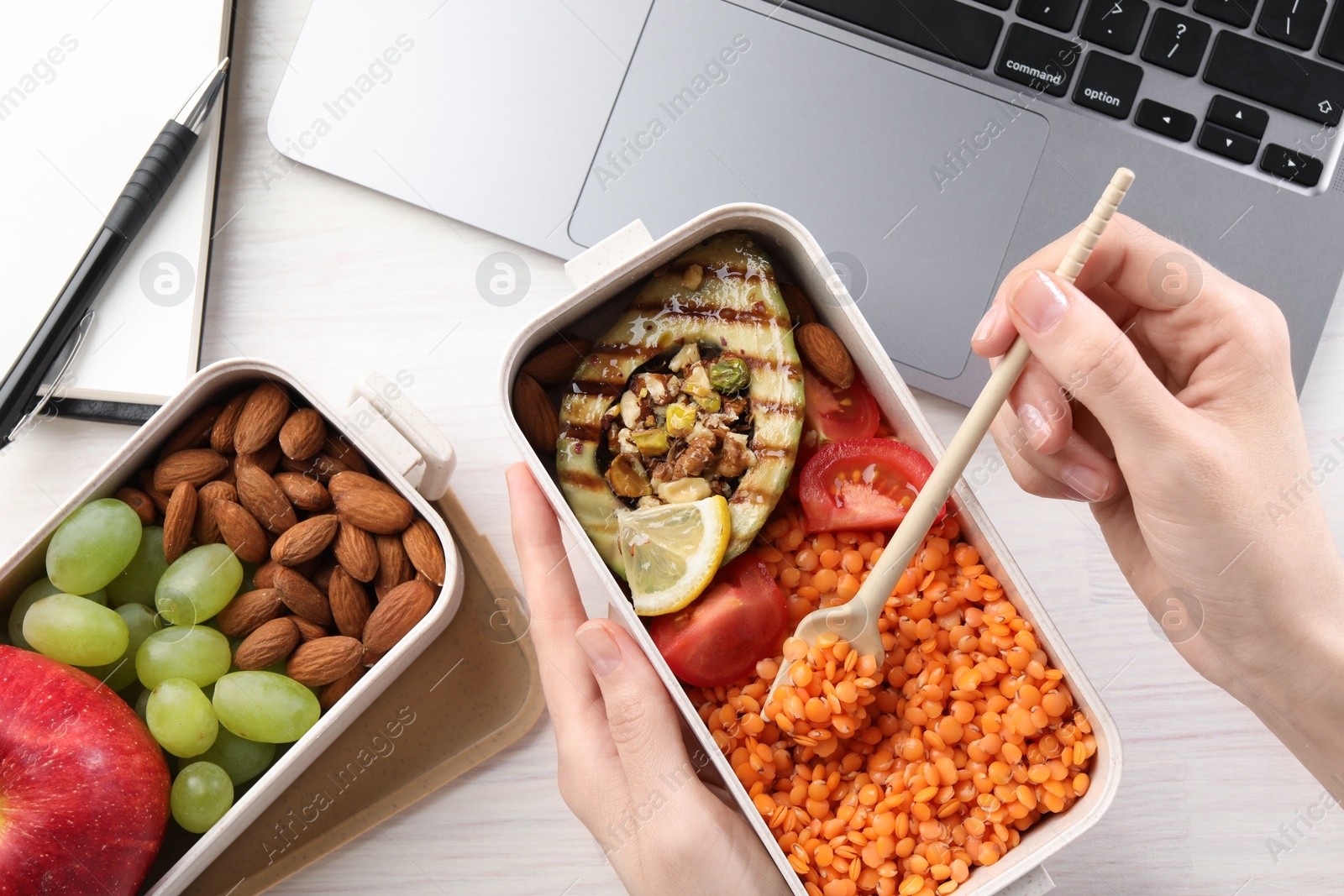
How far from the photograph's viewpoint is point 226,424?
0.78m

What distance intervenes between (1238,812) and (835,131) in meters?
0.89

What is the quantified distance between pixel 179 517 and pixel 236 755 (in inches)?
8.8

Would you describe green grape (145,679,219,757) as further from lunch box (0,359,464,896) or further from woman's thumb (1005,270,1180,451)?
woman's thumb (1005,270,1180,451)

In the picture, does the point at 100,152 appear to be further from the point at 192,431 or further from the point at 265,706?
the point at 265,706

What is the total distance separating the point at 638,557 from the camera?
73 cm

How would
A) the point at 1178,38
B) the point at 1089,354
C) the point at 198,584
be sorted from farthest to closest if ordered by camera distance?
the point at 1178,38
the point at 198,584
the point at 1089,354

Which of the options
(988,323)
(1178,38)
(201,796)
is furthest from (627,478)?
(1178,38)

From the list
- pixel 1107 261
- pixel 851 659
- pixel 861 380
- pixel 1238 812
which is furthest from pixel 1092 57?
pixel 1238 812

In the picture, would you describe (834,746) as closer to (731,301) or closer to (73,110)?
(731,301)

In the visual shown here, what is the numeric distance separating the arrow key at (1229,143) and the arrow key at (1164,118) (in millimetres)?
17

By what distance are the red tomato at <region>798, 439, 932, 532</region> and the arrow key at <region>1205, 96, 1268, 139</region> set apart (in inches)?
19.8

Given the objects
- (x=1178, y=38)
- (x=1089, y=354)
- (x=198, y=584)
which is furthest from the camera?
(x=1178, y=38)

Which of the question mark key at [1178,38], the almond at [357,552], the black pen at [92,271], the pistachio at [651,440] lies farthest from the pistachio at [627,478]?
the question mark key at [1178,38]

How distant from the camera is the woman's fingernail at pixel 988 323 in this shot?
751mm
